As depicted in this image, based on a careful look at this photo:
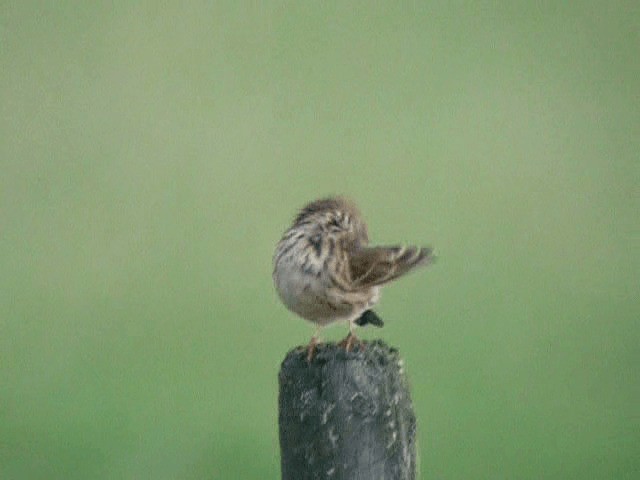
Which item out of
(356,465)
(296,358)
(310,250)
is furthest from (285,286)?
(356,465)

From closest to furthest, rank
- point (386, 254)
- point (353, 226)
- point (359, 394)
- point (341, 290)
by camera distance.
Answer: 1. point (359, 394)
2. point (386, 254)
3. point (341, 290)
4. point (353, 226)

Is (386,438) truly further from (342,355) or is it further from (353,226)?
(353,226)

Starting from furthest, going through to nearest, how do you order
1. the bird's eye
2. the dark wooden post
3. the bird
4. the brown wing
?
1. the bird's eye
2. the bird
3. the brown wing
4. the dark wooden post

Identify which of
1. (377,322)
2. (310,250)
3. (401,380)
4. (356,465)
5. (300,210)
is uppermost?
(300,210)

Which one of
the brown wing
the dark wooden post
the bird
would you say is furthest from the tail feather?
the dark wooden post

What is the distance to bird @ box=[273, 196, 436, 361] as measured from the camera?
220 centimetres

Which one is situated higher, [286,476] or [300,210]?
[300,210]

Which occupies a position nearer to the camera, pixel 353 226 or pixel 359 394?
pixel 359 394

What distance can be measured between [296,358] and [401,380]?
0.20 metres

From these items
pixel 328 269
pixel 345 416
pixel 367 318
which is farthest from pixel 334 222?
pixel 345 416

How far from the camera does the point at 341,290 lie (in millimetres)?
2225

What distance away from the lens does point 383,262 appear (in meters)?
2.10

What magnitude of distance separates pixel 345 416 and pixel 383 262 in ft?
2.10

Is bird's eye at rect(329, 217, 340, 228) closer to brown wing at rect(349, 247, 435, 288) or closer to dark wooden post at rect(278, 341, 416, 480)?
brown wing at rect(349, 247, 435, 288)
